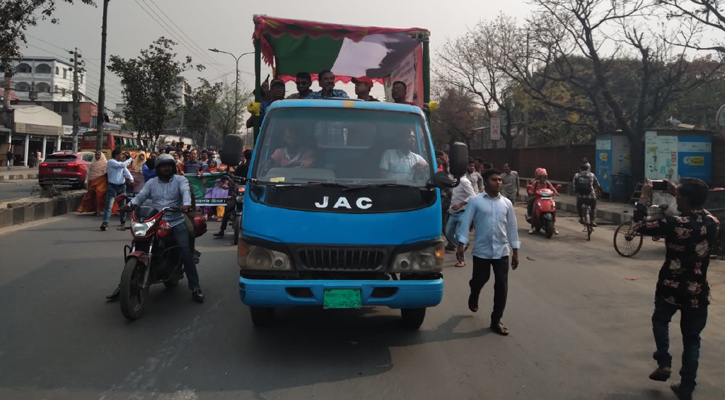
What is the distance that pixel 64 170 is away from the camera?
71.0 feet

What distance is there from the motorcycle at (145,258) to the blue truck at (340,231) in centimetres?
147

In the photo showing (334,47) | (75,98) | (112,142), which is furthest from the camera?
(75,98)

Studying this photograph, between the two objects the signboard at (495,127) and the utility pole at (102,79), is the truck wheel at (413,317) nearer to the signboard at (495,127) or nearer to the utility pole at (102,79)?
the utility pole at (102,79)

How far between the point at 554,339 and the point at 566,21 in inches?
748

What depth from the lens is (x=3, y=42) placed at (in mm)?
11078

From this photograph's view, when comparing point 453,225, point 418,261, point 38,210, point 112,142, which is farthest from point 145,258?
point 112,142

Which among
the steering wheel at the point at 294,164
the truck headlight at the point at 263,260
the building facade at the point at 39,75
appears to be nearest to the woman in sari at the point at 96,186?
the steering wheel at the point at 294,164

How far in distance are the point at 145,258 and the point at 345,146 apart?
91.6 inches

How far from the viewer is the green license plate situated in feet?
14.7

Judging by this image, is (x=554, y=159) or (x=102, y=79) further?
(x=554, y=159)

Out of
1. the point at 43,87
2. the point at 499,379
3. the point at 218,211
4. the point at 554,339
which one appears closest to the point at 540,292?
the point at 554,339

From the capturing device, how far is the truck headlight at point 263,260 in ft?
14.9

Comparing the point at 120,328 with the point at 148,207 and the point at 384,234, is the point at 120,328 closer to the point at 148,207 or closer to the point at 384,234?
the point at 148,207

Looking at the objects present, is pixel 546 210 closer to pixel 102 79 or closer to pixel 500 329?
pixel 500 329
